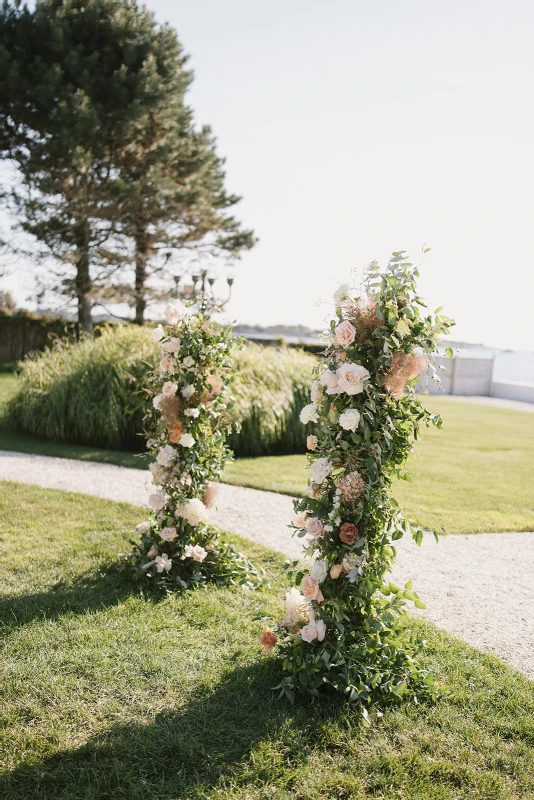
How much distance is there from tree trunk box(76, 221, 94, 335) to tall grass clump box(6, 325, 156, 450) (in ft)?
35.5

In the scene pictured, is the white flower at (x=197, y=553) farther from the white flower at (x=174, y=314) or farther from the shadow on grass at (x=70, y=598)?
the white flower at (x=174, y=314)

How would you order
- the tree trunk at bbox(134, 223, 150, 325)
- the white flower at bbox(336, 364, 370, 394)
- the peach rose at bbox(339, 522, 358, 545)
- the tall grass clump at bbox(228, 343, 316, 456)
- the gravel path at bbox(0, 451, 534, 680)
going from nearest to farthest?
1. the white flower at bbox(336, 364, 370, 394)
2. the peach rose at bbox(339, 522, 358, 545)
3. the gravel path at bbox(0, 451, 534, 680)
4. the tall grass clump at bbox(228, 343, 316, 456)
5. the tree trunk at bbox(134, 223, 150, 325)

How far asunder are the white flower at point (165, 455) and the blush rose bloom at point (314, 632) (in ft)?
5.04

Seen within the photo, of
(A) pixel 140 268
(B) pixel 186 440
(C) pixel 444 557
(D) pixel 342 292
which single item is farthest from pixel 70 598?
(A) pixel 140 268

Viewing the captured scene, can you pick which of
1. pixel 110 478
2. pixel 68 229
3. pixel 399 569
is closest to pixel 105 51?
pixel 68 229

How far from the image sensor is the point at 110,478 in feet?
23.3

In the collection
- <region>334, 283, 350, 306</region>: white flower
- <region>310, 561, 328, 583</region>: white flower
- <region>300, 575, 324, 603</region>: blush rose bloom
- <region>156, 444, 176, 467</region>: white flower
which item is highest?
<region>334, 283, 350, 306</region>: white flower

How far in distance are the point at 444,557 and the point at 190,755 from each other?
3.13m

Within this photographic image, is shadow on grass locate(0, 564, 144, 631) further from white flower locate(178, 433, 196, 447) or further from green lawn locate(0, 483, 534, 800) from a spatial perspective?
white flower locate(178, 433, 196, 447)

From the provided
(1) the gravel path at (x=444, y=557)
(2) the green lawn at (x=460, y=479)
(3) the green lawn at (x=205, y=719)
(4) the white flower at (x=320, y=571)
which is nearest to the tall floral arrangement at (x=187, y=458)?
(3) the green lawn at (x=205, y=719)

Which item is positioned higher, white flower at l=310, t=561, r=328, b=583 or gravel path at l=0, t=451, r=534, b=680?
white flower at l=310, t=561, r=328, b=583

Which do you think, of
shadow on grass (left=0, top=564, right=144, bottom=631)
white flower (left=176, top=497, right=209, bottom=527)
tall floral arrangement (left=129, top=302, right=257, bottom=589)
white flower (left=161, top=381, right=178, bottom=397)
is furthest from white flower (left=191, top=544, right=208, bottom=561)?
white flower (left=161, top=381, right=178, bottom=397)

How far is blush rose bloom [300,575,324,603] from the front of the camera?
290cm

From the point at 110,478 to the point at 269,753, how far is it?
490 cm
